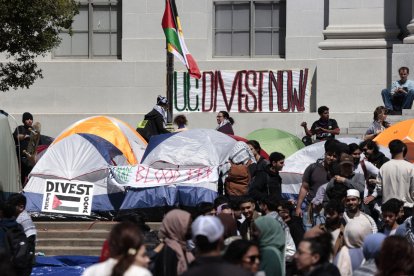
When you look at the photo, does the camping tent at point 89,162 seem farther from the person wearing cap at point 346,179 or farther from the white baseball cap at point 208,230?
the white baseball cap at point 208,230

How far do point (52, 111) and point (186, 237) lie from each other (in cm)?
1881

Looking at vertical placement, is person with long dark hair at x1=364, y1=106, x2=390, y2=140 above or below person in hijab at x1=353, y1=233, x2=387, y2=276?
above

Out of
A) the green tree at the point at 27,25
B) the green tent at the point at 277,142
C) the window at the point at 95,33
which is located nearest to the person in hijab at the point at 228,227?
the green tent at the point at 277,142

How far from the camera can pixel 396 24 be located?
29453mm

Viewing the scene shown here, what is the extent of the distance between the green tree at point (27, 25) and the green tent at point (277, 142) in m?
4.15

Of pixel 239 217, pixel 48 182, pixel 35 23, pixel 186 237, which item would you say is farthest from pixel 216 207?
pixel 35 23

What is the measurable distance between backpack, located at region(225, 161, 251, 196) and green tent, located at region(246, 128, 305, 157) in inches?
180

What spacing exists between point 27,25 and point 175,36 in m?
3.59

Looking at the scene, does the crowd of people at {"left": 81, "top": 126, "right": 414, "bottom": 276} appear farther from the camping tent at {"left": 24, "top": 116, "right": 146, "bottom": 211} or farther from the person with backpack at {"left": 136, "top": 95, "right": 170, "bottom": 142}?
the person with backpack at {"left": 136, "top": 95, "right": 170, "bottom": 142}

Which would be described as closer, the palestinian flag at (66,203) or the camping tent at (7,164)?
the camping tent at (7,164)

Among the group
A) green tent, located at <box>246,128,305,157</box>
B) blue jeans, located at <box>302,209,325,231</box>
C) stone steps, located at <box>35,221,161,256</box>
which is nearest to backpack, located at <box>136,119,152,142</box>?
green tent, located at <box>246,128,305,157</box>

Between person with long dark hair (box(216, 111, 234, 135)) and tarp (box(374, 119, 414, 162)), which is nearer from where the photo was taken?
tarp (box(374, 119, 414, 162))

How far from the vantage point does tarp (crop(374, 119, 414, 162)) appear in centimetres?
2011

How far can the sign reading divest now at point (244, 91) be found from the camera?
3009cm
